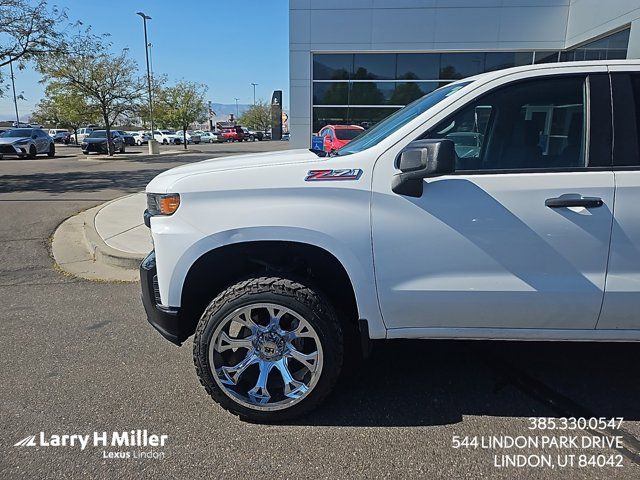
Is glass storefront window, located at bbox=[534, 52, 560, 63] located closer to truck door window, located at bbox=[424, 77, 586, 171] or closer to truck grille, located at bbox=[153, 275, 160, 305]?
truck door window, located at bbox=[424, 77, 586, 171]

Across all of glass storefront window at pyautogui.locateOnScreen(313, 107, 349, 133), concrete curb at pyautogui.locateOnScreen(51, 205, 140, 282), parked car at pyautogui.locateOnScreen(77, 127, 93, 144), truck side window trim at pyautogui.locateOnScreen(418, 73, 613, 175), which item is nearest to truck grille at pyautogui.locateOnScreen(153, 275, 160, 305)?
truck side window trim at pyautogui.locateOnScreen(418, 73, 613, 175)

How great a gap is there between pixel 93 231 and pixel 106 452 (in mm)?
5273

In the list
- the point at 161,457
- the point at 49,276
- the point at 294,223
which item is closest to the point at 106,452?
the point at 161,457

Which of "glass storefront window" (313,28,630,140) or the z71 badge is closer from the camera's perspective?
the z71 badge

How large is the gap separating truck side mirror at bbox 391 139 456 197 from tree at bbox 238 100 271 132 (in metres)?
87.0

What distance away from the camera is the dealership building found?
17.7 metres

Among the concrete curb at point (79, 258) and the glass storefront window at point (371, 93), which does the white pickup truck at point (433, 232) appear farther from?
the glass storefront window at point (371, 93)

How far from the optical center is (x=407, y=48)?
731 inches

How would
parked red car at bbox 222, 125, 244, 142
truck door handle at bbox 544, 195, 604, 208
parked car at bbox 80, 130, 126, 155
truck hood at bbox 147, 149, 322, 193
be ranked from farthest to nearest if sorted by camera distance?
parked red car at bbox 222, 125, 244, 142 → parked car at bbox 80, 130, 126, 155 → truck hood at bbox 147, 149, 322, 193 → truck door handle at bbox 544, 195, 604, 208

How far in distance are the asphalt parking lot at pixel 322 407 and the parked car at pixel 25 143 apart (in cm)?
2391

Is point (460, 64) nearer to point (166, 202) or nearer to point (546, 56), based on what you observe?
point (546, 56)

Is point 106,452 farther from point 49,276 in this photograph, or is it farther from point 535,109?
point 49,276

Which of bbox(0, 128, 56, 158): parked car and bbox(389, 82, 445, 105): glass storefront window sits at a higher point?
bbox(389, 82, 445, 105): glass storefront window

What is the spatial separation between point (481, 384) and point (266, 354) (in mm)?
1498
